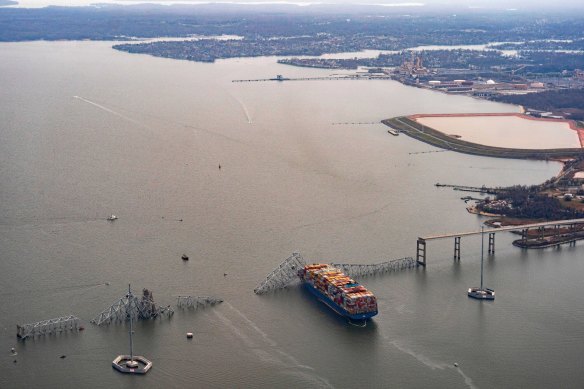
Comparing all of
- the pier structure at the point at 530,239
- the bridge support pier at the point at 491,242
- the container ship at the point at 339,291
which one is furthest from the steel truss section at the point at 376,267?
the bridge support pier at the point at 491,242

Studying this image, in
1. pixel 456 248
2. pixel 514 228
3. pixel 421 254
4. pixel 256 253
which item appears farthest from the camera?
pixel 514 228

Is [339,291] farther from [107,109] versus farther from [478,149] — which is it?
[107,109]

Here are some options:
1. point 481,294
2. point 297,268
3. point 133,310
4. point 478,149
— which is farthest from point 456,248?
point 478,149

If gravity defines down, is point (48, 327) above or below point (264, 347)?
above

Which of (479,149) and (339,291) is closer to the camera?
(339,291)

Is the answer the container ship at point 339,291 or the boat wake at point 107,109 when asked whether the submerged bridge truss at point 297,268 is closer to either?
the container ship at point 339,291

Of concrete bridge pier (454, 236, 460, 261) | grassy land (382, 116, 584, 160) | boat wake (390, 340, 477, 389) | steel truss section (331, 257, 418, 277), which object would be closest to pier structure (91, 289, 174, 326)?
steel truss section (331, 257, 418, 277)
